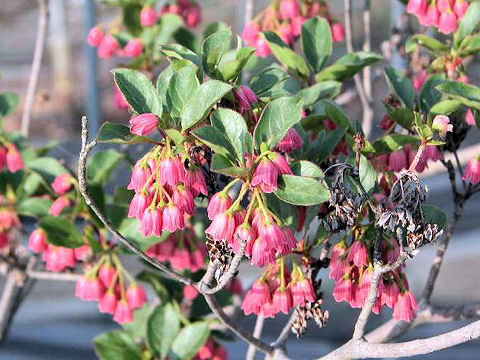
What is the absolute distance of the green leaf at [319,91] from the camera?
1413 mm

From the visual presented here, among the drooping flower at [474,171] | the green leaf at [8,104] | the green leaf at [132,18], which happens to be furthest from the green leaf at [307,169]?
the green leaf at [132,18]

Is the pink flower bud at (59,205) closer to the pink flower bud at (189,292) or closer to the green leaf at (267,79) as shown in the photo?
the pink flower bud at (189,292)

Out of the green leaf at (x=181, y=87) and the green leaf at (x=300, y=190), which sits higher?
the green leaf at (x=181, y=87)

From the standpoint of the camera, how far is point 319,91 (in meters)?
1.42

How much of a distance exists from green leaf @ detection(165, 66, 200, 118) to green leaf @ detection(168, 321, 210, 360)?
2.49ft

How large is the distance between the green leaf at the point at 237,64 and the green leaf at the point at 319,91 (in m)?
0.27

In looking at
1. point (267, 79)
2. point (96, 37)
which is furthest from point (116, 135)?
point (96, 37)

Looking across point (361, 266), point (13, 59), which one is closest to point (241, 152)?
point (361, 266)

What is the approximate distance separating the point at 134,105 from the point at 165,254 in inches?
24.2

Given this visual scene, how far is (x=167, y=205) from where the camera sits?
1076mm

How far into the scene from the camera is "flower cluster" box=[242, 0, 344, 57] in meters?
1.90

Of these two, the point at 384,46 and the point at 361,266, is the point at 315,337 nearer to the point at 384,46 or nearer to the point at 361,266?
the point at 384,46

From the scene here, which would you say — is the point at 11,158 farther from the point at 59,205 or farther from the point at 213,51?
the point at 213,51

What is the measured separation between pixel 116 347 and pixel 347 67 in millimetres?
780
